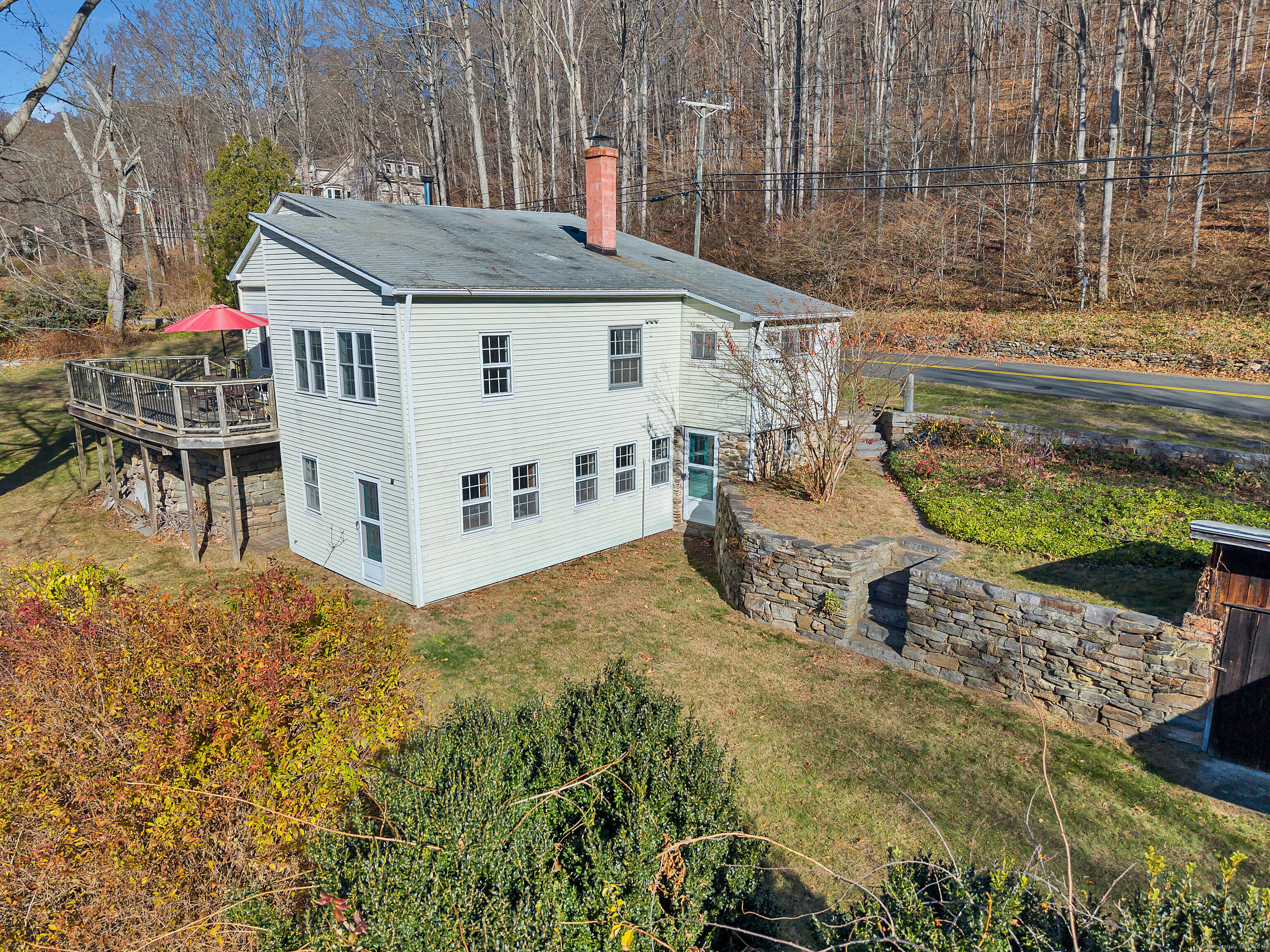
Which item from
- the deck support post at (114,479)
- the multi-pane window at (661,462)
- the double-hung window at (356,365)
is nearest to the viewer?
the double-hung window at (356,365)

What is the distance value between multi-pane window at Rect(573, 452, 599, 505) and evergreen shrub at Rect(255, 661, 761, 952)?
10268mm

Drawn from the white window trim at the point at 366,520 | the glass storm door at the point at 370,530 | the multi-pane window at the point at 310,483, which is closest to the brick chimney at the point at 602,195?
the white window trim at the point at 366,520

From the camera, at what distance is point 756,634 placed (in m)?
13.3

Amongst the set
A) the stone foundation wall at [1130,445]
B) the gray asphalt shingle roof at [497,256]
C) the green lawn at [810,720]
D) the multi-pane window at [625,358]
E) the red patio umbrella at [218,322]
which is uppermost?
the gray asphalt shingle roof at [497,256]

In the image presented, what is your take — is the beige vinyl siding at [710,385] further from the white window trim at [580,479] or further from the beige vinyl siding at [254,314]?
the beige vinyl siding at [254,314]

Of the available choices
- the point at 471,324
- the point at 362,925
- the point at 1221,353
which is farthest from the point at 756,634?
the point at 1221,353

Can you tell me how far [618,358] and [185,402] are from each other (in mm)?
9855

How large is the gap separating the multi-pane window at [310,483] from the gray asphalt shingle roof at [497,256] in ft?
15.8

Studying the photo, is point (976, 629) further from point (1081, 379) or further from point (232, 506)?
point (1081, 379)

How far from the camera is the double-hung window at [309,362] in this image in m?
15.2

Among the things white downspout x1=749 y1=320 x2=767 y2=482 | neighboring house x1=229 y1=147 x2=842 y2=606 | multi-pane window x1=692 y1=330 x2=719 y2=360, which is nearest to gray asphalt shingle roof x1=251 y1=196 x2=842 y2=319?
neighboring house x1=229 y1=147 x2=842 y2=606

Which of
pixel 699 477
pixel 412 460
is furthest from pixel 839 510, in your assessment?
pixel 412 460

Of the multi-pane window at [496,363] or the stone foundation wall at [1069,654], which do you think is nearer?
the stone foundation wall at [1069,654]

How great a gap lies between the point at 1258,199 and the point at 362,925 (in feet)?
143
